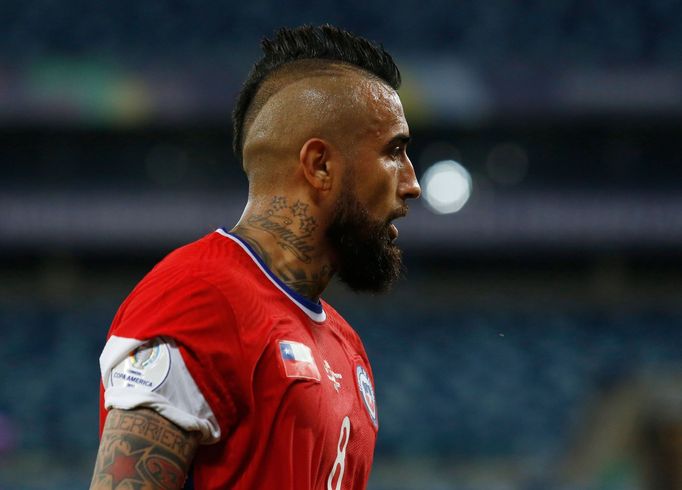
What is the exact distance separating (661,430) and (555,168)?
11052mm

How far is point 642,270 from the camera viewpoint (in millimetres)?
15727

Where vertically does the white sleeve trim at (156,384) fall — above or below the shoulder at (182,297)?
below

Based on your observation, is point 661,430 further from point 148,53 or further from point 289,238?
point 148,53

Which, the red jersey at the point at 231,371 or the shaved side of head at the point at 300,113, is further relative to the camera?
the shaved side of head at the point at 300,113

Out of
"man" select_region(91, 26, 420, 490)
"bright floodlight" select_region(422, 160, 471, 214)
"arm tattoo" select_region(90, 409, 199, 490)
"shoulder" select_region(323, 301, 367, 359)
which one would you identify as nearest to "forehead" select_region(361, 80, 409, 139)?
"man" select_region(91, 26, 420, 490)

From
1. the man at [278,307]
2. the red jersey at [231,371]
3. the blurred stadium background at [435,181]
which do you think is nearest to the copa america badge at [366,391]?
the man at [278,307]

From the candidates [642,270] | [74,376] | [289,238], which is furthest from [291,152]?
[642,270]

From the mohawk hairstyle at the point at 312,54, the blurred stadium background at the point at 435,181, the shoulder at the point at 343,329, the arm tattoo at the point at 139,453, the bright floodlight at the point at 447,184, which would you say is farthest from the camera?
the bright floodlight at the point at 447,184

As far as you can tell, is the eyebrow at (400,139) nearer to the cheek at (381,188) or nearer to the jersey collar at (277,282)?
the cheek at (381,188)

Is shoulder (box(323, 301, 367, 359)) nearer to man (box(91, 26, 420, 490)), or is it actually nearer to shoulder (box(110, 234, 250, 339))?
man (box(91, 26, 420, 490))

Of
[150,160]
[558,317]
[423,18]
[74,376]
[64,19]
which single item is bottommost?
[74,376]

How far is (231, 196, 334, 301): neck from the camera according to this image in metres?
2.10

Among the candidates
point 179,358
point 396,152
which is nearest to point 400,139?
point 396,152

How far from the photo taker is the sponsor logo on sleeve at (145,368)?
172 cm
